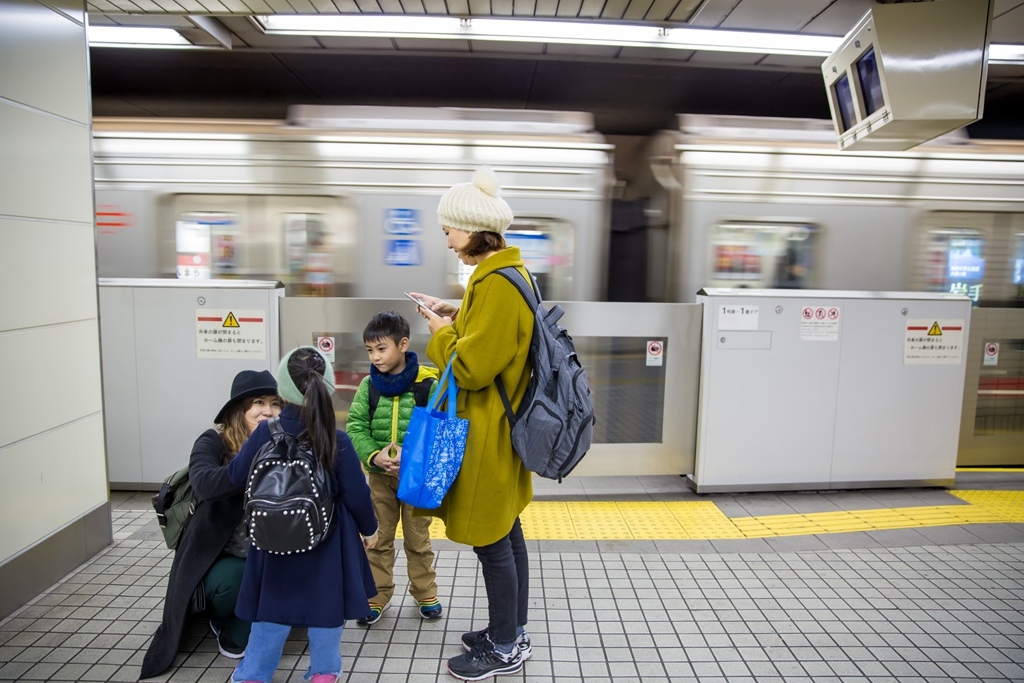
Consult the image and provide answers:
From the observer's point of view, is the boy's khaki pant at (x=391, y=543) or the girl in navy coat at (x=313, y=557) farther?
the boy's khaki pant at (x=391, y=543)

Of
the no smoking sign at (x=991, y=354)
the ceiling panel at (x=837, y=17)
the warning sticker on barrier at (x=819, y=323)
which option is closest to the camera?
the warning sticker on barrier at (x=819, y=323)

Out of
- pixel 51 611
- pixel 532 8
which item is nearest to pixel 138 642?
pixel 51 611

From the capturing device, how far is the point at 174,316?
13.4 feet

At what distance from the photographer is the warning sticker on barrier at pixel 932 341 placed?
4.48m

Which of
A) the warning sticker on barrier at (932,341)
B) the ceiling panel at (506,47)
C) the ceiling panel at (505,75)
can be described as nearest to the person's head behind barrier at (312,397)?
the warning sticker on barrier at (932,341)

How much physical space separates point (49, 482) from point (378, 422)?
164 cm

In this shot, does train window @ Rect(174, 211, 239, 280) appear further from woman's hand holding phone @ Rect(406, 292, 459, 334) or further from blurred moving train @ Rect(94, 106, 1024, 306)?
woman's hand holding phone @ Rect(406, 292, 459, 334)

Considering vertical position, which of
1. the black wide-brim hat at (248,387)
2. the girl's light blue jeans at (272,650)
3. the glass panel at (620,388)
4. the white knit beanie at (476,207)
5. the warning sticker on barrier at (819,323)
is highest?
the white knit beanie at (476,207)

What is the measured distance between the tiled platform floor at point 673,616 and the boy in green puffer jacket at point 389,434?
190 millimetres

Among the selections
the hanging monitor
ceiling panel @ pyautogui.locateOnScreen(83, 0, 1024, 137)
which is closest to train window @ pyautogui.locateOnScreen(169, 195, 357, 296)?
ceiling panel @ pyautogui.locateOnScreen(83, 0, 1024, 137)

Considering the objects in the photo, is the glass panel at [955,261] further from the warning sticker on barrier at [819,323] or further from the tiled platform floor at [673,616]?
the tiled platform floor at [673,616]

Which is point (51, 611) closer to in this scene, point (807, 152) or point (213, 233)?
point (213, 233)

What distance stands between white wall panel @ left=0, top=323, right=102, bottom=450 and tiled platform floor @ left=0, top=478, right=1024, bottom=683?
783mm

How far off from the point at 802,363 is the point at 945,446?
129 centimetres
